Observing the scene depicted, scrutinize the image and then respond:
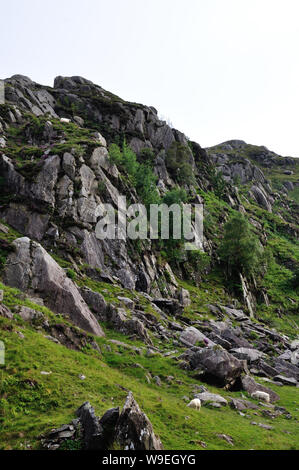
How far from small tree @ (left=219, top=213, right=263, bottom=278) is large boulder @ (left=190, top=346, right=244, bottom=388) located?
183 feet

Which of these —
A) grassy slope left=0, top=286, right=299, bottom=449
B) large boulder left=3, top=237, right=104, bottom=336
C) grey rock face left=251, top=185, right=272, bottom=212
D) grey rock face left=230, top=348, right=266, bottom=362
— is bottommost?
grey rock face left=230, top=348, right=266, bottom=362

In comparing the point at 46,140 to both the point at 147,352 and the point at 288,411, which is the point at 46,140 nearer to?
the point at 147,352

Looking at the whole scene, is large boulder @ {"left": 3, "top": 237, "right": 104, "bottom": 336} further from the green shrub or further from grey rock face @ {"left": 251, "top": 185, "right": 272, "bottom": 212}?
grey rock face @ {"left": 251, "top": 185, "right": 272, "bottom": 212}

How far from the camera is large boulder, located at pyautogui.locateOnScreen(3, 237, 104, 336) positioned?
27.9 metres

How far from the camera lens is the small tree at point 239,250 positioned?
8069 centimetres

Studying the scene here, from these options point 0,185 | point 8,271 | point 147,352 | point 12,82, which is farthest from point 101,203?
point 12,82

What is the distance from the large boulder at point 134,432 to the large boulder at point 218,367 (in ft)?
54.7

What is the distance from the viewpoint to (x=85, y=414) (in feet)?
40.0

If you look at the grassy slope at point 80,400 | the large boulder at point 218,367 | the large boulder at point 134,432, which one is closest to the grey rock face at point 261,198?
the large boulder at point 218,367

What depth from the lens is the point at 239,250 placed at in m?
82.0

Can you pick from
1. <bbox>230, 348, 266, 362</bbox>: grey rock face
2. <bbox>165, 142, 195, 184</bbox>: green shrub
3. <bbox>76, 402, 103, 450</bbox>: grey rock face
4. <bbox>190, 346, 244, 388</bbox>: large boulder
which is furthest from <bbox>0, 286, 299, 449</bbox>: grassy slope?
<bbox>165, 142, 195, 184</bbox>: green shrub

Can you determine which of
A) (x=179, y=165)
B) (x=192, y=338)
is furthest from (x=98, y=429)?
(x=179, y=165)

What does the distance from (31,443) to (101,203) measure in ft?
148
